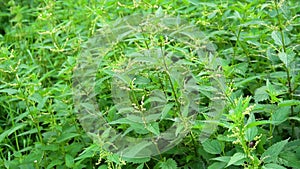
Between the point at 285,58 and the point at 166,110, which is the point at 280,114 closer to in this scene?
the point at 285,58

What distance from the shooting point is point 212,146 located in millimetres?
1805

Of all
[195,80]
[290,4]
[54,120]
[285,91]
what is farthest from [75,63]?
[290,4]

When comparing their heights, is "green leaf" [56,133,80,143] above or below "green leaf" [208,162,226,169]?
below

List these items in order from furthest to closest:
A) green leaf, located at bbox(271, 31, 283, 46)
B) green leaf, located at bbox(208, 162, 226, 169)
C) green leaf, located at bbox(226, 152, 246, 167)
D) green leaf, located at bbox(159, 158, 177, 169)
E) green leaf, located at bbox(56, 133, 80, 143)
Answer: green leaf, located at bbox(56, 133, 80, 143)
green leaf, located at bbox(271, 31, 283, 46)
green leaf, located at bbox(159, 158, 177, 169)
green leaf, located at bbox(208, 162, 226, 169)
green leaf, located at bbox(226, 152, 246, 167)

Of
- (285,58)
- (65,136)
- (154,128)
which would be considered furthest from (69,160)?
(285,58)

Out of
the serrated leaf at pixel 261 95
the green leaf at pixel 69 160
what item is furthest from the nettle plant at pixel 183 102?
the green leaf at pixel 69 160

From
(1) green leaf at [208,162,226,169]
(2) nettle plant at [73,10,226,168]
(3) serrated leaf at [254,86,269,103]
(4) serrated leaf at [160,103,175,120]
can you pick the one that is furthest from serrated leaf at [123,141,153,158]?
(3) serrated leaf at [254,86,269,103]

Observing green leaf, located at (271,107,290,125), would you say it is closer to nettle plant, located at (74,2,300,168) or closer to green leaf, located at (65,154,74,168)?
nettle plant, located at (74,2,300,168)

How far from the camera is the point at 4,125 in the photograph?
2730 millimetres

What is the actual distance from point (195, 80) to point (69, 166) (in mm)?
599

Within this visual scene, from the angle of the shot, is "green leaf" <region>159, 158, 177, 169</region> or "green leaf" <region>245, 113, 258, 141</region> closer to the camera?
"green leaf" <region>245, 113, 258, 141</region>

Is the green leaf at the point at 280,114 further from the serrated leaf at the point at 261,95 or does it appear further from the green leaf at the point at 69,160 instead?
the green leaf at the point at 69,160

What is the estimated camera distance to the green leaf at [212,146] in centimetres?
179

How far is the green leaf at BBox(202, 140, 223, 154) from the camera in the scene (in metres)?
1.79
